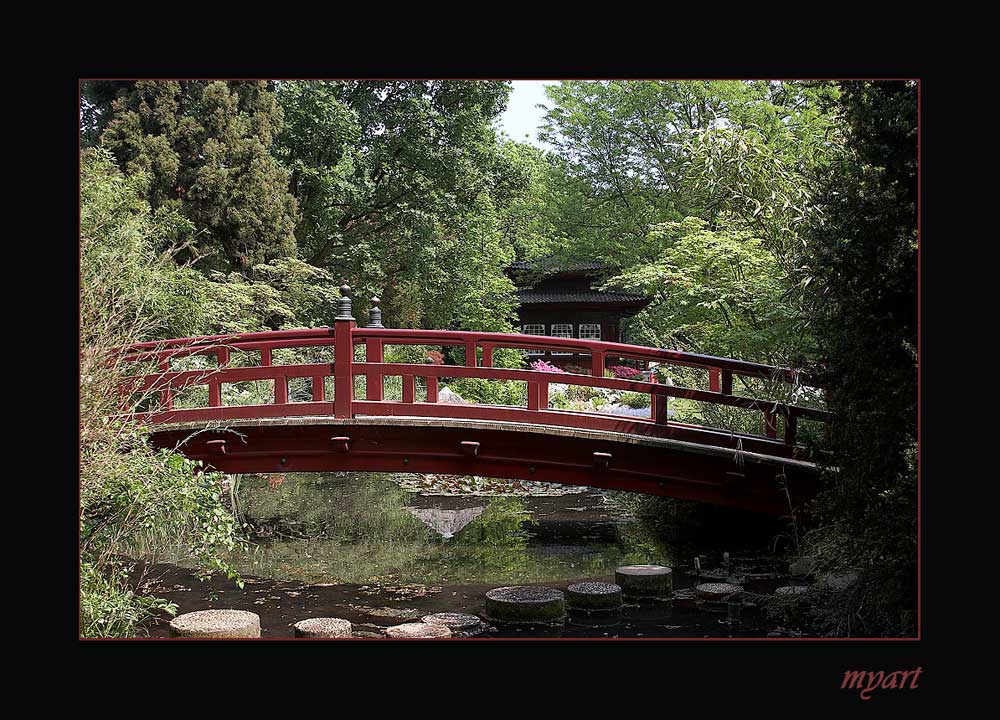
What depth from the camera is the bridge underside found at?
7812mm

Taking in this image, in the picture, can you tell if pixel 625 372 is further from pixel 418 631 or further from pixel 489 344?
pixel 418 631

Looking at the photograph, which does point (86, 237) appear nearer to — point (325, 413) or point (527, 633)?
point (325, 413)

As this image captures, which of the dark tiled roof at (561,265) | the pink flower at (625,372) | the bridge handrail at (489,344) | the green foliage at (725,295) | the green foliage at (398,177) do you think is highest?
the green foliage at (398,177)

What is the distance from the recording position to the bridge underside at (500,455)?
7812mm

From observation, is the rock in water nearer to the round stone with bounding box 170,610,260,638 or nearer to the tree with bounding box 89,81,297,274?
the round stone with bounding box 170,610,260,638

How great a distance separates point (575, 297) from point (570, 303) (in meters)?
0.19

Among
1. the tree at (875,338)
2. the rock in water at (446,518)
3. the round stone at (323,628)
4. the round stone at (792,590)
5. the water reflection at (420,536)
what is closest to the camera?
the tree at (875,338)

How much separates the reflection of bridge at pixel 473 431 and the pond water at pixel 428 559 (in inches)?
44.5

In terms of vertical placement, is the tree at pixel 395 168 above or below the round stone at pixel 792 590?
above

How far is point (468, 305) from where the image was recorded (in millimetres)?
18391

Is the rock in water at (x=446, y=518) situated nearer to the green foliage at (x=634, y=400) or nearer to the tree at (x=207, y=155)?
the green foliage at (x=634, y=400)

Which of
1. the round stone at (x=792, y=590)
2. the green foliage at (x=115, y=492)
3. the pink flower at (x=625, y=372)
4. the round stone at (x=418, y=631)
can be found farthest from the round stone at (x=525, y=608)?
the pink flower at (x=625, y=372)

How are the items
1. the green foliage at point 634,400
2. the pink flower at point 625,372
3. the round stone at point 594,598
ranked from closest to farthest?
the round stone at point 594,598, the green foliage at point 634,400, the pink flower at point 625,372

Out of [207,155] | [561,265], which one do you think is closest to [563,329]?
[561,265]
